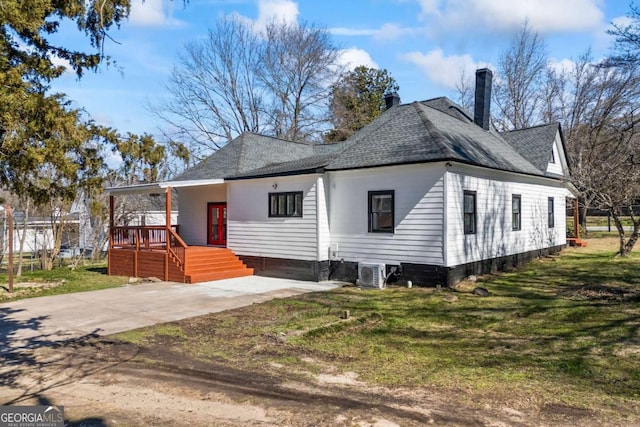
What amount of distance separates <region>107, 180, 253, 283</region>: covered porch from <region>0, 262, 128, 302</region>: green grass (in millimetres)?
707

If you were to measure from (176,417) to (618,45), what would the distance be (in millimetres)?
12551

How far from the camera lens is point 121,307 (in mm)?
9539

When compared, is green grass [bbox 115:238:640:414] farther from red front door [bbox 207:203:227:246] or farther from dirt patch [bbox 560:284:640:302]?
red front door [bbox 207:203:227:246]

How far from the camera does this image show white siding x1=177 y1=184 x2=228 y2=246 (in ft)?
55.3

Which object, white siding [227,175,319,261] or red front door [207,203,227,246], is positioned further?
red front door [207,203,227,246]

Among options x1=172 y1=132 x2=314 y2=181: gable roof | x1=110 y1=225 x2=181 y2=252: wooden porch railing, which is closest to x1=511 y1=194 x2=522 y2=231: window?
x1=172 y1=132 x2=314 y2=181: gable roof

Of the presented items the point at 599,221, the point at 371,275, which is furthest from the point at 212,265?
the point at 599,221

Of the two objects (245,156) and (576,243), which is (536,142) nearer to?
(576,243)

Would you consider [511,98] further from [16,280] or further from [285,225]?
[16,280]

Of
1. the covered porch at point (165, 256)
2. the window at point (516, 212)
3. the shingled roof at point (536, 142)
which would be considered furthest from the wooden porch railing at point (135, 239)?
the shingled roof at point (536, 142)

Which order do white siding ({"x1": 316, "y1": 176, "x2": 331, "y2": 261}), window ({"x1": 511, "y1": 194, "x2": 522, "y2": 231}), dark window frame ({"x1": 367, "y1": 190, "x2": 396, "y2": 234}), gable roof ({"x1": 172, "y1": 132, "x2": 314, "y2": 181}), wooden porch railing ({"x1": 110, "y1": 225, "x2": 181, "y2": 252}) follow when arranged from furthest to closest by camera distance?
gable roof ({"x1": 172, "y1": 132, "x2": 314, "y2": 181}) → window ({"x1": 511, "y1": 194, "x2": 522, "y2": 231}) → wooden porch railing ({"x1": 110, "y1": 225, "x2": 181, "y2": 252}) → white siding ({"x1": 316, "y1": 176, "x2": 331, "y2": 261}) → dark window frame ({"x1": 367, "y1": 190, "x2": 396, "y2": 234})

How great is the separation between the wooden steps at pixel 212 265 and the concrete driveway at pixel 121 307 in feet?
1.58

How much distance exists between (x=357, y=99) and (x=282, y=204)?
23.0 meters

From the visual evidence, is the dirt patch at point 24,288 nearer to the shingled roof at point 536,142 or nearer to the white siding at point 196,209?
the white siding at point 196,209
